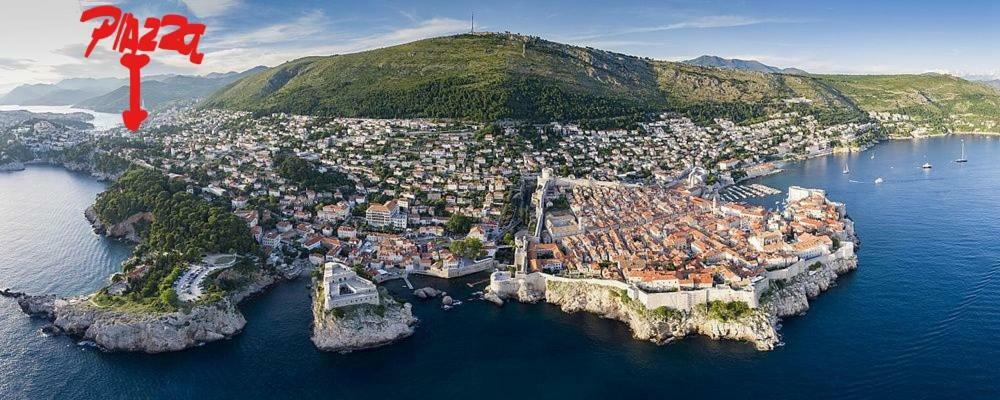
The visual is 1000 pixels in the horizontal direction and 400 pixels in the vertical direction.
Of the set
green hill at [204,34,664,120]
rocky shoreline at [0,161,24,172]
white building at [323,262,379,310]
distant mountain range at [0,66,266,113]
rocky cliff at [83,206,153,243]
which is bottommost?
white building at [323,262,379,310]

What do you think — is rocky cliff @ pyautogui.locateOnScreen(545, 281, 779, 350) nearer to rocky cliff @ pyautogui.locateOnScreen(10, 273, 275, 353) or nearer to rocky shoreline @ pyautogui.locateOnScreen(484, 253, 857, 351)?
rocky shoreline @ pyautogui.locateOnScreen(484, 253, 857, 351)

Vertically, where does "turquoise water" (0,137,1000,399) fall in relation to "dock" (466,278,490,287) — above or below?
below

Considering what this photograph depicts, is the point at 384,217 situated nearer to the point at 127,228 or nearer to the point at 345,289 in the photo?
the point at 345,289

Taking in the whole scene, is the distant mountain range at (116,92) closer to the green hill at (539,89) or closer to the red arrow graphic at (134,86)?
the green hill at (539,89)

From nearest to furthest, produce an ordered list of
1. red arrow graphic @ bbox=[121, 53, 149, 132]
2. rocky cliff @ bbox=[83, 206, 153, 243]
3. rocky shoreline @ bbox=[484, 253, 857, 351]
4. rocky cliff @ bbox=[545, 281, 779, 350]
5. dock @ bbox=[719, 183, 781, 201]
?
red arrow graphic @ bbox=[121, 53, 149, 132]
rocky cliff @ bbox=[545, 281, 779, 350]
rocky shoreline @ bbox=[484, 253, 857, 351]
rocky cliff @ bbox=[83, 206, 153, 243]
dock @ bbox=[719, 183, 781, 201]

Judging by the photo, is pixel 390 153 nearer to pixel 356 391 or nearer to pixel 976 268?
pixel 356 391

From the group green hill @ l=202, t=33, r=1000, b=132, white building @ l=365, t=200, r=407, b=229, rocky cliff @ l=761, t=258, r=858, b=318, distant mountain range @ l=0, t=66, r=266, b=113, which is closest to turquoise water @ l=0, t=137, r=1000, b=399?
rocky cliff @ l=761, t=258, r=858, b=318

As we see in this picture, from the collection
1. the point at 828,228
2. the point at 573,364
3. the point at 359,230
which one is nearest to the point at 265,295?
the point at 359,230
